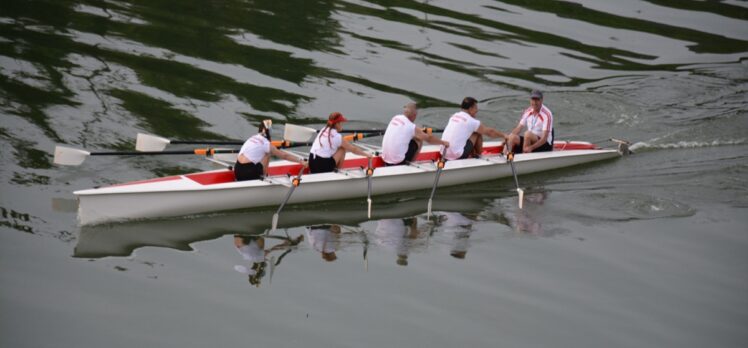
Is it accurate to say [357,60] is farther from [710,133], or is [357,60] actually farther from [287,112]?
[710,133]

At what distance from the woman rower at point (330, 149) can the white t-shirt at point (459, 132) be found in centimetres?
185

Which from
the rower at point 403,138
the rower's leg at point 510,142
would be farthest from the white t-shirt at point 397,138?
the rower's leg at point 510,142

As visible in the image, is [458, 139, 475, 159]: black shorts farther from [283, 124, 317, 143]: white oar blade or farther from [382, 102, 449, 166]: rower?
[283, 124, 317, 143]: white oar blade

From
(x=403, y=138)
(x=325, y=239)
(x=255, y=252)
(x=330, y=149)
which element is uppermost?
(x=403, y=138)

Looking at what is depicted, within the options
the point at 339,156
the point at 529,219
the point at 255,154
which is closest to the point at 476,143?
the point at 529,219

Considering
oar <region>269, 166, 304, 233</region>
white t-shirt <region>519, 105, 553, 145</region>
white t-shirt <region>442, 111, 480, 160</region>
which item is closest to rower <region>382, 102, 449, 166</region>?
white t-shirt <region>442, 111, 480, 160</region>

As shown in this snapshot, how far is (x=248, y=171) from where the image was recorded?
14258 mm

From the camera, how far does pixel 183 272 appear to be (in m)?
11.9

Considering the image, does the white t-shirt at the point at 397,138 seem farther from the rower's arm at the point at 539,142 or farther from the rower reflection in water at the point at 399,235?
the rower's arm at the point at 539,142

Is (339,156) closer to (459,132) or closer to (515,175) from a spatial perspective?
(459,132)

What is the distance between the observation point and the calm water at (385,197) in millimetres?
11062

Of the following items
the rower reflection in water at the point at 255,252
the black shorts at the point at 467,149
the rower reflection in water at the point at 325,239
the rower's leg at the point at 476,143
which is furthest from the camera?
the rower's leg at the point at 476,143

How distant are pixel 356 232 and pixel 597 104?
9901 mm

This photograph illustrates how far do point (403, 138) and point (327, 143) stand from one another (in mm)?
1475
